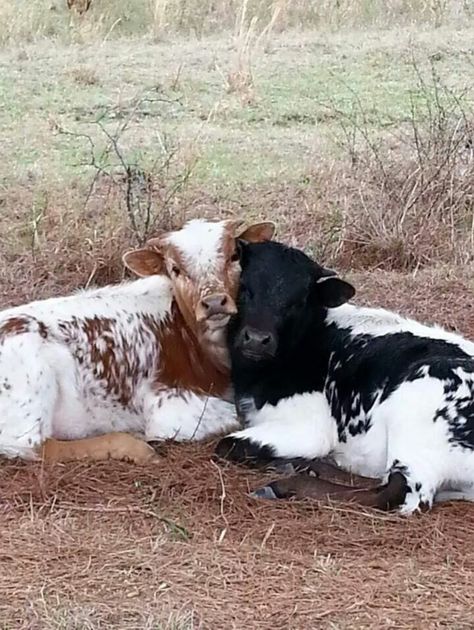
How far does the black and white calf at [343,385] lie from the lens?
5.12 m

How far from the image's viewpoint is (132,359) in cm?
595

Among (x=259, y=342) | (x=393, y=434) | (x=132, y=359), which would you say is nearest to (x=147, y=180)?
(x=132, y=359)

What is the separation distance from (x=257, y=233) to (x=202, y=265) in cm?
45

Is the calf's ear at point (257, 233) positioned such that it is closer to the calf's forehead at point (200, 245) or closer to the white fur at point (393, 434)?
the calf's forehead at point (200, 245)

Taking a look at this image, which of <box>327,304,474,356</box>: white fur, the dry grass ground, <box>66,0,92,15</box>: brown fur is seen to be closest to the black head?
<box>327,304,474,356</box>: white fur

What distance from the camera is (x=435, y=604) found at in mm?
4137

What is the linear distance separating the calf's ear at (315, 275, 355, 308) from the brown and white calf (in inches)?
16.1

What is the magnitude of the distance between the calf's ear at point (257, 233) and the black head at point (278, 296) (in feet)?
0.60

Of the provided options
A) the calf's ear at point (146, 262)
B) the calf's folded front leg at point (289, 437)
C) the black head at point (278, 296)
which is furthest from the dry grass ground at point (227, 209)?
the calf's ear at point (146, 262)

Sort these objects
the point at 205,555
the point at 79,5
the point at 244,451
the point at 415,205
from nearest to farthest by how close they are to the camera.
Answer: the point at 205,555 → the point at 244,451 → the point at 415,205 → the point at 79,5

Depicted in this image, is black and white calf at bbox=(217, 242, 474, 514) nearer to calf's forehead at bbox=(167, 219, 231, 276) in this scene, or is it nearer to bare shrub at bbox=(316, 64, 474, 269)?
calf's forehead at bbox=(167, 219, 231, 276)

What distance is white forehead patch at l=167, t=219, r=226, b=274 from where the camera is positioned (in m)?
5.88

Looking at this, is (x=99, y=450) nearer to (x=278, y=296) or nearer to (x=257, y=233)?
(x=278, y=296)

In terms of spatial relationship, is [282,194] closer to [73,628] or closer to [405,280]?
[405,280]
